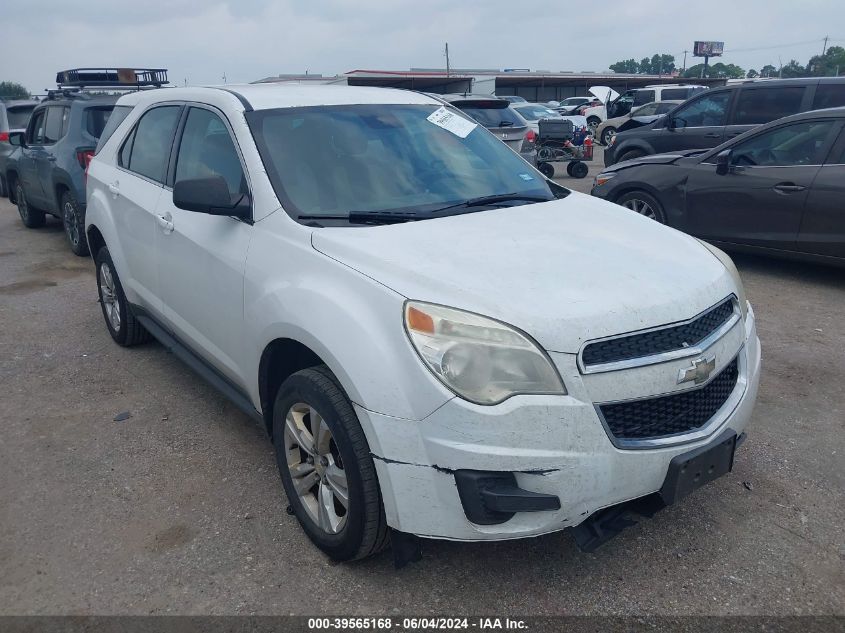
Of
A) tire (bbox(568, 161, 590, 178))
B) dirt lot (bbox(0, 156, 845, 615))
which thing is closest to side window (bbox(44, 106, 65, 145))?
dirt lot (bbox(0, 156, 845, 615))

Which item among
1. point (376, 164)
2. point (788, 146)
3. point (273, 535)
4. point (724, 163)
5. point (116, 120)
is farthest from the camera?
point (724, 163)

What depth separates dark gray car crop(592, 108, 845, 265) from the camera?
625 centimetres

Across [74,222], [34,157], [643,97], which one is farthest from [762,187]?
[643,97]

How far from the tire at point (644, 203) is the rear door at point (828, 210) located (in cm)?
142

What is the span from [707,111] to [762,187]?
465 centimetres

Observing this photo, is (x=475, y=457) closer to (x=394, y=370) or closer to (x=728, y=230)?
(x=394, y=370)

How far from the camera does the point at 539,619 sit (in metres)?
2.54

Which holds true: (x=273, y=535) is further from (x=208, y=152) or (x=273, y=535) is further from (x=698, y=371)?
(x=208, y=152)

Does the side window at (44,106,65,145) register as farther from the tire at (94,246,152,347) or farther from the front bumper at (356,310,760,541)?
the front bumper at (356,310,760,541)

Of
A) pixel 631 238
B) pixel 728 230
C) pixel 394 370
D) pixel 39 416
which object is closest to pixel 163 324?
pixel 39 416

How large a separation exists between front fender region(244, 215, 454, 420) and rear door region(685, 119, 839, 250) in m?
5.13

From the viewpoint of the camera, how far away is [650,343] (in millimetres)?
2436

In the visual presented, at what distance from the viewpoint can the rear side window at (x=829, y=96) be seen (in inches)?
357

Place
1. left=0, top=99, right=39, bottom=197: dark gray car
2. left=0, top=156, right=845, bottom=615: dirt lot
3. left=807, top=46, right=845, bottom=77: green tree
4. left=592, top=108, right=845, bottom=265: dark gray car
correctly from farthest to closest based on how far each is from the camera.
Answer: left=807, top=46, right=845, bottom=77: green tree → left=0, top=99, right=39, bottom=197: dark gray car → left=592, top=108, right=845, bottom=265: dark gray car → left=0, top=156, right=845, bottom=615: dirt lot
